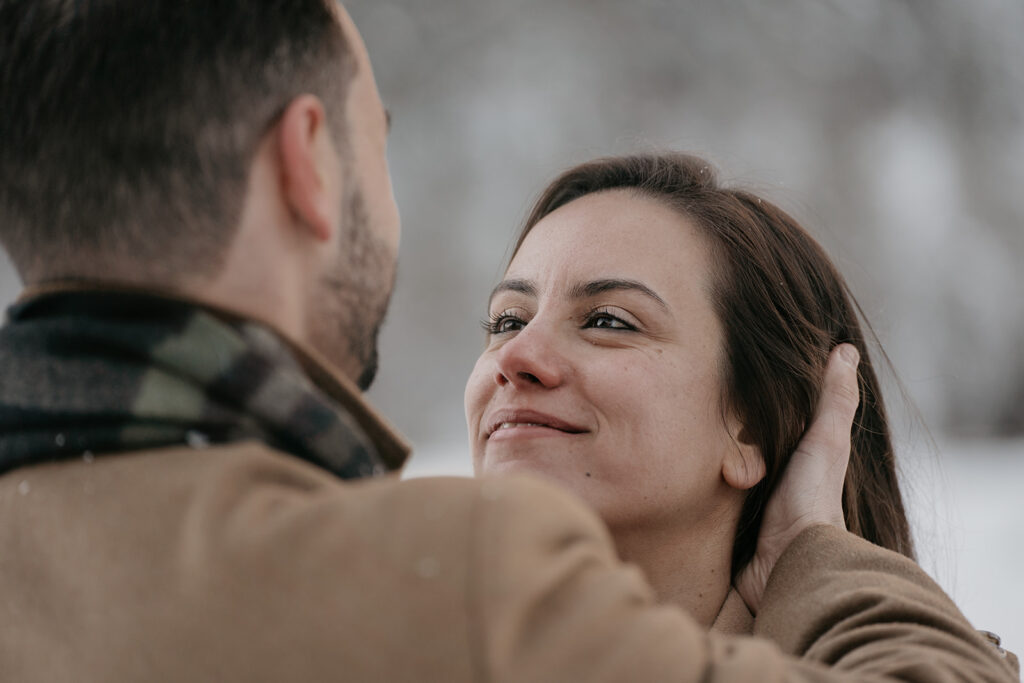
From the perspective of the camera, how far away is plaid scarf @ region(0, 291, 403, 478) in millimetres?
763

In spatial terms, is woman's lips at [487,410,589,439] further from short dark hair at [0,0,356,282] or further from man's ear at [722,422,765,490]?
short dark hair at [0,0,356,282]

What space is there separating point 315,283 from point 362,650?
15.0 inches

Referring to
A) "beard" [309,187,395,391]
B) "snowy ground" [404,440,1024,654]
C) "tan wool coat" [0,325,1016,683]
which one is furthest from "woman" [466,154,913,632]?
"tan wool coat" [0,325,1016,683]

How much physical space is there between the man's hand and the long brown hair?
3cm

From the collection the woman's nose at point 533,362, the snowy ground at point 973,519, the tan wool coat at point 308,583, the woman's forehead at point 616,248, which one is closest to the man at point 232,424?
the tan wool coat at point 308,583

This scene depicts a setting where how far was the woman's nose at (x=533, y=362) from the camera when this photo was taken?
1539 mm

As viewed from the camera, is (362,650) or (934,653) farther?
(934,653)

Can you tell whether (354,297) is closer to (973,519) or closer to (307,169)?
(307,169)

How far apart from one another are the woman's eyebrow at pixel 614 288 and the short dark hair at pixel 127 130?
2.60ft

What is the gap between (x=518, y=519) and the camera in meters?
0.71

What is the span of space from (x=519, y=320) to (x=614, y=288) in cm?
22

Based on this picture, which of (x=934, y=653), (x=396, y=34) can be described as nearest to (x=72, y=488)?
(x=934, y=653)

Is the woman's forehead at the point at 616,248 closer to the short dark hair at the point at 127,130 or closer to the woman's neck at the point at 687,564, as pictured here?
the woman's neck at the point at 687,564

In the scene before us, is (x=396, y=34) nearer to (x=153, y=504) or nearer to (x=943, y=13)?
(x=943, y=13)
